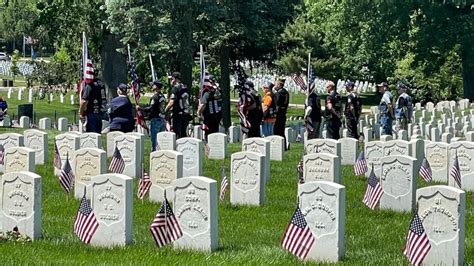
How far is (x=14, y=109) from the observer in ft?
178

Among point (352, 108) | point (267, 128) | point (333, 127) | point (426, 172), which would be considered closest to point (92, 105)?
point (267, 128)

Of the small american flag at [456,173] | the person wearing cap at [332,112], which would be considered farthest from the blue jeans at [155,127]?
the small american flag at [456,173]

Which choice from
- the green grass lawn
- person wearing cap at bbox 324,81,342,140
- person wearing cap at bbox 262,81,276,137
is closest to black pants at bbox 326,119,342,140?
person wearing cap at bbox 324,81,342,140

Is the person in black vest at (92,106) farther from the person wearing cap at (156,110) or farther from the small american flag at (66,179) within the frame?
the small american flag at (66,179)

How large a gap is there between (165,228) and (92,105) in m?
11.0

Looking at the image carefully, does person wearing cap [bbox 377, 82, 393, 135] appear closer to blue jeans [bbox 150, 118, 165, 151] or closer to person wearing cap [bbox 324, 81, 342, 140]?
person wearing cap [bbox 324, 81, 342, 140]

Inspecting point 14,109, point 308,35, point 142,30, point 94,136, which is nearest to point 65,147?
point 94,136

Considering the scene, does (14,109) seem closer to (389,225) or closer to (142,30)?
(142,30)

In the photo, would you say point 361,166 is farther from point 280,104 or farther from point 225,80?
point 225,80

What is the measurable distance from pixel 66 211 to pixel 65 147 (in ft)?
15.4

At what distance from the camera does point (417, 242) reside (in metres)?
10.9

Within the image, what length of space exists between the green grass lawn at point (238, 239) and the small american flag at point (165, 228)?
0.13 metres

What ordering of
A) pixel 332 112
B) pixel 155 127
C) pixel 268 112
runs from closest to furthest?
1. pixel 155 127
2. pixel 332 112
3. pixel 268 112

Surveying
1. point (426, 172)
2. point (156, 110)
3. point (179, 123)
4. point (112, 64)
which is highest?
point (112, 64)
